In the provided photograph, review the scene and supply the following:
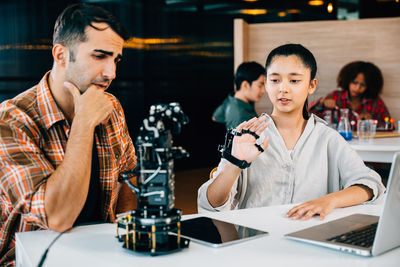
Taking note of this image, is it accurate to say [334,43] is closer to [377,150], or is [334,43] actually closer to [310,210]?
[377,150]

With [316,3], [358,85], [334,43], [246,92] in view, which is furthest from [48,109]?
[316,3]

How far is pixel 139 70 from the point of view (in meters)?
6.21

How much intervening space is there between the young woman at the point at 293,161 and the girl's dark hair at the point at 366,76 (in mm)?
3306

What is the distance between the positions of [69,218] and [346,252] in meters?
0.77

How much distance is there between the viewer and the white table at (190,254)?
3.32 ft

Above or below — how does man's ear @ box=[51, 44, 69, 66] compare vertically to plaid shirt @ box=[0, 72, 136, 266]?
above

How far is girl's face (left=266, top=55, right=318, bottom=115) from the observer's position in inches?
75.9

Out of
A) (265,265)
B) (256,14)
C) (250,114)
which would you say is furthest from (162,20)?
(265,265)

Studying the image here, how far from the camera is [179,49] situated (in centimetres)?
681

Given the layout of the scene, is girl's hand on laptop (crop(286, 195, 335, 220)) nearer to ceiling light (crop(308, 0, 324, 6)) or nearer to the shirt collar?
the shirt collar

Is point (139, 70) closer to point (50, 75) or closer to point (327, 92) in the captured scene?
point (327, 92)

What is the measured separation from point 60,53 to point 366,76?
166 inches

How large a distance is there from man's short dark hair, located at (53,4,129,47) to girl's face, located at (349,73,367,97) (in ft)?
13.0

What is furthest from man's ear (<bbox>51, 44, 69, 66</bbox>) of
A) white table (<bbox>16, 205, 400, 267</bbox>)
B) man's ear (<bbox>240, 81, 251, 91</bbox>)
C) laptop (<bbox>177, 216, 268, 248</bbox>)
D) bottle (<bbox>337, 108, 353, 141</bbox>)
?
man's ear (<bbox>240, 81, 251, 91</bbox>)
